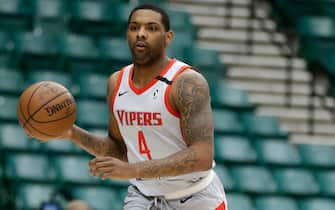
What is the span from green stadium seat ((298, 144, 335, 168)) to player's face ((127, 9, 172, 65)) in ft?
19.4

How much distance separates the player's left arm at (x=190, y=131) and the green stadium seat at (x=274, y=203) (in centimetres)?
510

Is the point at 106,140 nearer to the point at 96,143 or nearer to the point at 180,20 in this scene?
the point at 96,143

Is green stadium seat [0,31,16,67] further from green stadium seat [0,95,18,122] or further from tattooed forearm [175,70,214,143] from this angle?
tattooed forearm [175,70,214,143]

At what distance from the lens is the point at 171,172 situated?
514 centimetres

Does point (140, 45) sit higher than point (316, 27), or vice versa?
point (140, 45)

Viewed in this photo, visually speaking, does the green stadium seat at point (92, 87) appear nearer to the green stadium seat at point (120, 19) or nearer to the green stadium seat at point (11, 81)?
the green stadium seat at point (11, 81)

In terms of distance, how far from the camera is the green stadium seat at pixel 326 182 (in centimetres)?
1072

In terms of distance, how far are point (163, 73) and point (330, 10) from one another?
286 inches

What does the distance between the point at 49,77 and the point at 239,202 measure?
8.48 ft

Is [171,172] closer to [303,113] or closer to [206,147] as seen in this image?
[206,147]

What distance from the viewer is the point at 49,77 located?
10680mm

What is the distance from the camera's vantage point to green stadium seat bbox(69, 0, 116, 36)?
1153 centimetres

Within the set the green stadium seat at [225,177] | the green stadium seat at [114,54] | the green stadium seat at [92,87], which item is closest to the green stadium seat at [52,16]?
the green stadium seat at [114,54]

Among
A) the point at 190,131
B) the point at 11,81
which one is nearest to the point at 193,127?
the point at 190,131
